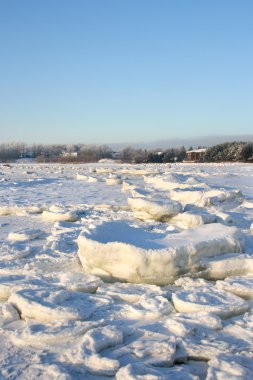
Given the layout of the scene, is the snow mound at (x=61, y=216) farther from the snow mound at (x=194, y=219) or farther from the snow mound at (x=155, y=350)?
the snow mound at (x=155, y=350)

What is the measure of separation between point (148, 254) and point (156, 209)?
2894 mm

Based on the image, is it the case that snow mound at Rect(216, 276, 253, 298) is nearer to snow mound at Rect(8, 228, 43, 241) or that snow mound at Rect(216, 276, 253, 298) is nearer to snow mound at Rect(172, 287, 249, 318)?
snow mound at Rect(172, 287, 249, 318)

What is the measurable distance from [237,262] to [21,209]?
5.49m

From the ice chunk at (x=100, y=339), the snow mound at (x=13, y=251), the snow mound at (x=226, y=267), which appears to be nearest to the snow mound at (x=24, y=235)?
the snow mound at (x=13, y=251)

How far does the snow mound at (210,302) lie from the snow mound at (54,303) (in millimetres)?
640

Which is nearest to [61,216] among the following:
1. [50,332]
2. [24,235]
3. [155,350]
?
[24,235]

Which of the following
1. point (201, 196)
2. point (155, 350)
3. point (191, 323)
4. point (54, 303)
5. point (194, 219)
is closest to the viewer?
point (155, 350)

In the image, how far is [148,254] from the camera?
432cm

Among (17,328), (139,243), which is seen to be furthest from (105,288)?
(17,328)

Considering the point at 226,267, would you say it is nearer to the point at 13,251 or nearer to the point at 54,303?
the point at 54,303

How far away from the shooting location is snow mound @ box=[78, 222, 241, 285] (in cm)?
432

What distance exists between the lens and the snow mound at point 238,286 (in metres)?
4.00

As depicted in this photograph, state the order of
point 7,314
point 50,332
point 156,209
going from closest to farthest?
point 50,332 < point 7,314 < point 156,209

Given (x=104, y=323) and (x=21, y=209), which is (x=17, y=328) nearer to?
(x=104, y=323)
